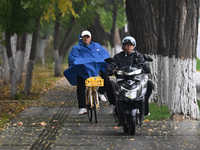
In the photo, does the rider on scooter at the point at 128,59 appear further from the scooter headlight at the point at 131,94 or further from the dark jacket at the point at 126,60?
the scooter headlight at the point at 131,94

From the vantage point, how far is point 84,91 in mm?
10102

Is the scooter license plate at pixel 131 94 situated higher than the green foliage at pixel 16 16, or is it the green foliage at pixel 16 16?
the green foliage at pixel 16 16

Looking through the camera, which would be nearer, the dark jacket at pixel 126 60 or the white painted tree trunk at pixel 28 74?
the dark jacket at pixel 126 60

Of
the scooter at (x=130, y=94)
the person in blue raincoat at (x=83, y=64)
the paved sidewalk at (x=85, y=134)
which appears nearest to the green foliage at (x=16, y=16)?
the paved sidewalk at (x=85, y=134)

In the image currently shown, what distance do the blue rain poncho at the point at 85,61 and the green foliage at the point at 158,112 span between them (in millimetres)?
1552

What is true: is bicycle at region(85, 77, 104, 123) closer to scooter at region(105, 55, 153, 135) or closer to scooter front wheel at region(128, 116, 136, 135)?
scooter at region(105, 55, 153, 135)

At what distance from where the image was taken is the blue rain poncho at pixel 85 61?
9.91 meters

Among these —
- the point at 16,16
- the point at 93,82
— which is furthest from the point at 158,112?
the point at 16,16

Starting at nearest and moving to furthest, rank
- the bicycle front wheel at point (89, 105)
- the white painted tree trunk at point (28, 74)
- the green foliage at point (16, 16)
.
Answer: the bicycle front wheel at point (89, 105), the green foliage at point (16, 16), the white painted tree trunk at point (28, 74)

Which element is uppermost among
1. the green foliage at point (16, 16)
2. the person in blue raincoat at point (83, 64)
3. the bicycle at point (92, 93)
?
the green foliage at point (16, 16)

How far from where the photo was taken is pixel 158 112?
11.0 metres

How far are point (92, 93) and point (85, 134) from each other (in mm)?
1605

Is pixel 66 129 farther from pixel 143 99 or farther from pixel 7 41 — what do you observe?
pixel 7 41

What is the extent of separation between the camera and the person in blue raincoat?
9.93 m
